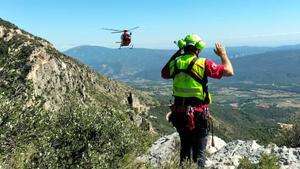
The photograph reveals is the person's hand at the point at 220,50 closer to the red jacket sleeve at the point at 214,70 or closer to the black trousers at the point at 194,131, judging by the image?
the red jacket sleeve at the point at 214,70

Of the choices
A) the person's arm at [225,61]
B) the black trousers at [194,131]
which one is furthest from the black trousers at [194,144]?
the person's arm at [225,61]

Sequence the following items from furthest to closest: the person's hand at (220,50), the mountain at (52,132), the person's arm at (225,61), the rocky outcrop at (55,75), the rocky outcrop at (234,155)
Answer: the rocky outcrop at (55,75)
the rocky outcrop at (234,155)
the mountain at (52,132)
the person's hand at (220,50)
the person's arm at (225,61)

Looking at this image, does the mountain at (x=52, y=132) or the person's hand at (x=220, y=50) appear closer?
the person's hand at (x=220, y=50)

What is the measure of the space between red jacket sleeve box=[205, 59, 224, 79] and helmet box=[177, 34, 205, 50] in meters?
0.65

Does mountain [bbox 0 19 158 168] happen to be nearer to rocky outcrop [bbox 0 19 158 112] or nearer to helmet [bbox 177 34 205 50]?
helmet [bbox 177 34 205 50]

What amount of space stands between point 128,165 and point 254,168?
487cm

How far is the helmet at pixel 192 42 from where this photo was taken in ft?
35.4

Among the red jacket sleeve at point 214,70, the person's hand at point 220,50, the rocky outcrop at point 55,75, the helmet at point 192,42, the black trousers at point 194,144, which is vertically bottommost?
the rocky outcrop at point 55,75

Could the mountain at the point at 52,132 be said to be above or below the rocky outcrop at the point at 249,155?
above

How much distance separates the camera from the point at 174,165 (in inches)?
450

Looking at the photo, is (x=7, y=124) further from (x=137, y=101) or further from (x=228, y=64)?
(x=137, y=101)

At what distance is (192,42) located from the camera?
→ 10.9m

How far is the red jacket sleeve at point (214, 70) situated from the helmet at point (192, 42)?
2.14 ft

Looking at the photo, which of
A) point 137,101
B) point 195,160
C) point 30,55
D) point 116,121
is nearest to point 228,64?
point 195,160
